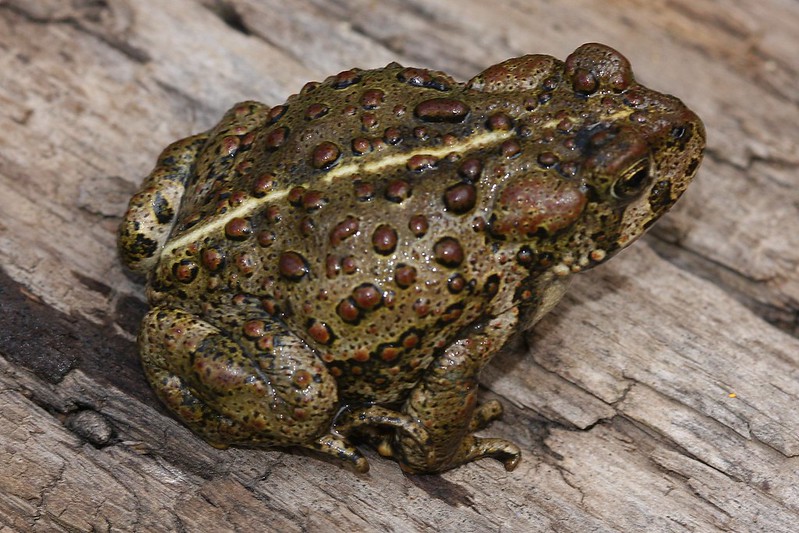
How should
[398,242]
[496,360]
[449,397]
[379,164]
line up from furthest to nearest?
[496,360]
[449,397]
[379,164]
[398,242]

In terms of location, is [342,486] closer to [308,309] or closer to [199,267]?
[308,309]

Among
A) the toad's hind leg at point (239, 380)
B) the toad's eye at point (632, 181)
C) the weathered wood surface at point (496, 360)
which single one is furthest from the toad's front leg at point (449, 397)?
the toad's eye at point (632, 181)

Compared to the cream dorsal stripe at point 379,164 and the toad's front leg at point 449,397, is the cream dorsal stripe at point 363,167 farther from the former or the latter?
the toad's front leg at point 449,397

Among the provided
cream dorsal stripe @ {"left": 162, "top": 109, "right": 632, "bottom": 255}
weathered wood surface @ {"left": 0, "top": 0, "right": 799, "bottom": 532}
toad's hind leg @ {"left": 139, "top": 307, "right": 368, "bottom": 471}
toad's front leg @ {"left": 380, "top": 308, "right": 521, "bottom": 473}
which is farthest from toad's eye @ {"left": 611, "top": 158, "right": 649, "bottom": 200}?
toad's hind leg @ {"left": 139, "top": 307, "right": 368, "bottom": 471}

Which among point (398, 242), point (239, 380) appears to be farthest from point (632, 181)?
point (239, 380)

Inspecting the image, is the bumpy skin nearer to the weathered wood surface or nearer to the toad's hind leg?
the toad's hind leg

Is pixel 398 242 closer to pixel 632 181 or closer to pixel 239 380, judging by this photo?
pixel 239 380

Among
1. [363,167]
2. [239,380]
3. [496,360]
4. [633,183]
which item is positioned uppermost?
[633,183]
